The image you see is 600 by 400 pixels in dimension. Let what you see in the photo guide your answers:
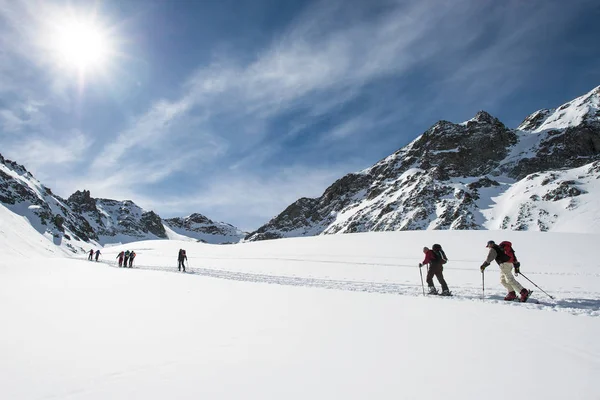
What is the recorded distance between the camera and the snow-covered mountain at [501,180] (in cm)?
9994

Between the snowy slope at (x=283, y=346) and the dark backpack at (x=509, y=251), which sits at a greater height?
the dark backpack at (x=509, y=251)

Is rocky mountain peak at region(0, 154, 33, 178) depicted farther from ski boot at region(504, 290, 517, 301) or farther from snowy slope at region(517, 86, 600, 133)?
snowy slope at region(517, 86, 600, 133)

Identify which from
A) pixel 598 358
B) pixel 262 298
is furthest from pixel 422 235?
pixel 598 358

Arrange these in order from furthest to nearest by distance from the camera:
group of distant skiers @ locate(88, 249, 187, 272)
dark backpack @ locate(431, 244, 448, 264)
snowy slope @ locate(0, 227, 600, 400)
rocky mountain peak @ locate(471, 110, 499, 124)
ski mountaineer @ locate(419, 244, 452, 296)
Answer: rocky mountain peak @ locate(471, 110, 499, 124), group of distant skiers @ locate(88, 249, 187, 272), dark backpack @ locate(431, 244, 448, 264), ski mountaineer @ locate(419, 244, 452, 296), snowy slope @ locate(0, 227, 600, 400)

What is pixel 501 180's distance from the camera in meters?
144

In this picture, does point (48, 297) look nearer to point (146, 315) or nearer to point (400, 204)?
point (146, 315)

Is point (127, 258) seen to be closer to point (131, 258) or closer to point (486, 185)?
point (131, 258)

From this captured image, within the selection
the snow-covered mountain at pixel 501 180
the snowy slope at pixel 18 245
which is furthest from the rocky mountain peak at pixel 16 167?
the snow-covered mountain at pixel 501 180

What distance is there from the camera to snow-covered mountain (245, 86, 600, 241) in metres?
99.9

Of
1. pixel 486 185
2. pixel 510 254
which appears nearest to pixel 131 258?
pixel 510 254

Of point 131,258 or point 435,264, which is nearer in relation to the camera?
point 435,264

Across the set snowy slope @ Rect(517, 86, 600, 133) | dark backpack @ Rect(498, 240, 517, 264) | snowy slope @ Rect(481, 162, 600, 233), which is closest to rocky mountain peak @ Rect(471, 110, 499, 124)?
snowy slope @ Rect(517, 86, 600, 133)

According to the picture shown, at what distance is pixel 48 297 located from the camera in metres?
8.12

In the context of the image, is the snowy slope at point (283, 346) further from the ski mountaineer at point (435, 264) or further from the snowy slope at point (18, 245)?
the snowy slope at point (18, 245)
